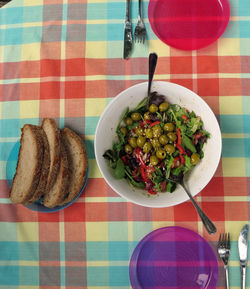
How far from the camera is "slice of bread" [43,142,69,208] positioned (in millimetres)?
1379

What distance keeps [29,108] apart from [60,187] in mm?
473

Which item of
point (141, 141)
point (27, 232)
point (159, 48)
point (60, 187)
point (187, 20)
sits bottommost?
point (27, 232)

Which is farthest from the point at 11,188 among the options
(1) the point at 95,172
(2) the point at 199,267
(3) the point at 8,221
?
(2) the point at 199,267

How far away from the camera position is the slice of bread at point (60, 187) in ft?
4.52

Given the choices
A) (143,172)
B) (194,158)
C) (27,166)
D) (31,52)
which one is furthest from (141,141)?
(31,52)

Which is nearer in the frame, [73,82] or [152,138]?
[152,138]

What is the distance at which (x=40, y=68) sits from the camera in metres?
1.56

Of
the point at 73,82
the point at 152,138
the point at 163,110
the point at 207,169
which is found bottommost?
the point at 207,169

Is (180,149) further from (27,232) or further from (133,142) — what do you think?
(27,232)

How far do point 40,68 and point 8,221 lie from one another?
→ 2.67 feet

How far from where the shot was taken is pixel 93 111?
1.52 meters

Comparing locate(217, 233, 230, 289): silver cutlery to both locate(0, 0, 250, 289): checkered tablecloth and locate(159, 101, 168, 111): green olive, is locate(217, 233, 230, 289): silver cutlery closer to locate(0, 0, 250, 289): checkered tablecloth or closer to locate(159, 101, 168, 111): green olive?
locate(0, 0, 250, 289): checkered tablecloth

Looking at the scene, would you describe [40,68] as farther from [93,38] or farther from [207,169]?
[207,169]

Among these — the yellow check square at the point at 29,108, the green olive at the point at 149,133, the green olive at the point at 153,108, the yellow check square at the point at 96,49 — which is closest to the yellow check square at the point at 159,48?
the yellow check square at the point at 96,49
